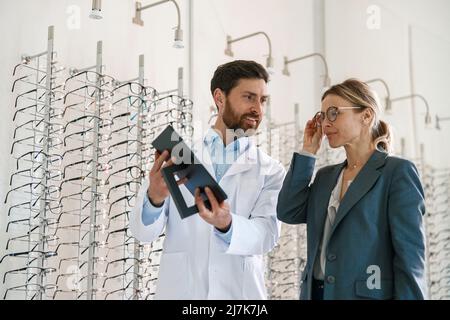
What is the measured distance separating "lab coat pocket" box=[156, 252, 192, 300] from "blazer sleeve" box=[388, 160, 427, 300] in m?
0.90

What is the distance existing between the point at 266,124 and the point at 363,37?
→ 199 cm

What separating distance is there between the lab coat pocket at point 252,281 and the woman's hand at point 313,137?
1.76 ft

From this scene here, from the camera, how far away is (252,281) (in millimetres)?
2760

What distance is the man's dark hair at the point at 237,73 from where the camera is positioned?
312 cm

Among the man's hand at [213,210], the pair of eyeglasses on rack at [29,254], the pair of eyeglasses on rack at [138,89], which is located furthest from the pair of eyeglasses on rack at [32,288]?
the man's hand at [213,210]

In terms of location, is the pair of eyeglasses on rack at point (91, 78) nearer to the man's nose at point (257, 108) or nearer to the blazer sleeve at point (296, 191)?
the man's nose at point (257, 108)

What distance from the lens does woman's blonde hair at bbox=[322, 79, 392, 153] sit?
2.59 metres

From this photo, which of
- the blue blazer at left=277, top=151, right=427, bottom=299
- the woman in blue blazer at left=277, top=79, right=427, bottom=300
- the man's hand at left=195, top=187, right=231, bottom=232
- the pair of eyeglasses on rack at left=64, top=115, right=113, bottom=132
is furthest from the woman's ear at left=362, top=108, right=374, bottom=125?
the pair of eyeglasses on rack at left=64, top=115, right=113, bottom=132

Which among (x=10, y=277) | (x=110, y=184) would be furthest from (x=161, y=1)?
(x=10, y=277)

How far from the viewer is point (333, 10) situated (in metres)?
7.25

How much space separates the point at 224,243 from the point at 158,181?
1.20 ft

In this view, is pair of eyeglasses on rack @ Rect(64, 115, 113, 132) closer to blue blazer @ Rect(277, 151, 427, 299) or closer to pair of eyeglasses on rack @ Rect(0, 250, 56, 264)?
pair of eyeglasses on rack @ Rect(0, 250, 56, 264)

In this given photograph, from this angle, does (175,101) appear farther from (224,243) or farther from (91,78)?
(224,243)

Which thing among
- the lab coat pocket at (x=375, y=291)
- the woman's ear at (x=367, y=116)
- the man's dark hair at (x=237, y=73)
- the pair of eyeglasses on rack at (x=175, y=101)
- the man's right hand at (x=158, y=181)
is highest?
the pair of eyeglasses on rack at (x=175, y=101)
